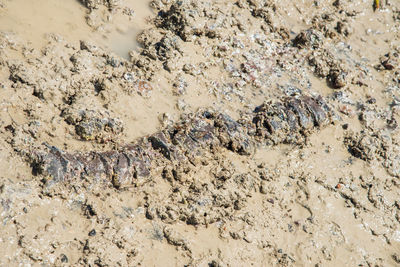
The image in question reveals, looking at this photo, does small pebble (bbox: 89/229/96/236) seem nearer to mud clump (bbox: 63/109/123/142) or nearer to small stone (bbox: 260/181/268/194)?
mud clump (bbox: 63/109/123/142)

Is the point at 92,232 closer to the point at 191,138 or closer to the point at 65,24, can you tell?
the point at 191,138

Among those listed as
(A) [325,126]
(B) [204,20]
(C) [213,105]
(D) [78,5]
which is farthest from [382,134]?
(D) [78,5]

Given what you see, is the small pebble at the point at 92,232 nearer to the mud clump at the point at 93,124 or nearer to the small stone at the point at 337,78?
the mud clump at the point at 93,124

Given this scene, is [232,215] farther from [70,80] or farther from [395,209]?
[70,80]

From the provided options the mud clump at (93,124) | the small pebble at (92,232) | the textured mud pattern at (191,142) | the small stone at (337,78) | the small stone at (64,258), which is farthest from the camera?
the small stone at (337,78)

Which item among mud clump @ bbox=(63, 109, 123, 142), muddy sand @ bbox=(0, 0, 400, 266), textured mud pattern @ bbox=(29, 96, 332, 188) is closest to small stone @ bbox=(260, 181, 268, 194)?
muddy sand @ bbox=(0, 0, 400, 266)

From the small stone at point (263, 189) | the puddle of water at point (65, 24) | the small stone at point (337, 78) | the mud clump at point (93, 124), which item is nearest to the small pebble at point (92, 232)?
the mud clump at point (93, 124)

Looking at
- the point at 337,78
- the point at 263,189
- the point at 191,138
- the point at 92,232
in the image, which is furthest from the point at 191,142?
the point at 337,78

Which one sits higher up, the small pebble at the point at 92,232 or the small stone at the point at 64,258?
the small pebble at the point at 92,232
